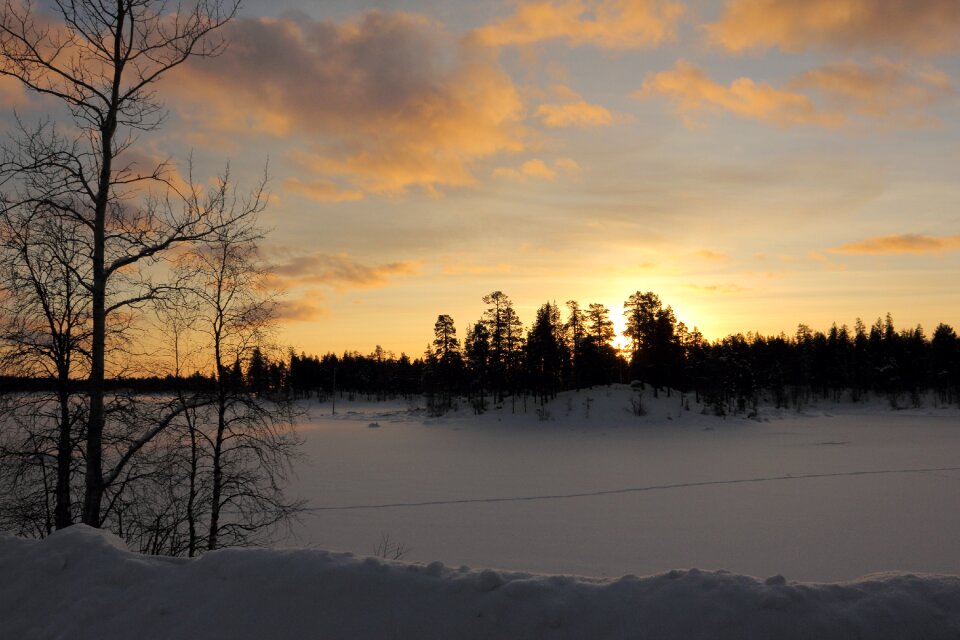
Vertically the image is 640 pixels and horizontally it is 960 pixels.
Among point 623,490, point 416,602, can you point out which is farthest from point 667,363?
point 416,602

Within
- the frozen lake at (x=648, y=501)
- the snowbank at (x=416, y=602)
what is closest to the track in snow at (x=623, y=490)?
the frozen lake at (x=648, y=501)

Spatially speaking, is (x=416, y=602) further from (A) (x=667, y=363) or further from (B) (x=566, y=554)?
(A) (x=667, y=363)

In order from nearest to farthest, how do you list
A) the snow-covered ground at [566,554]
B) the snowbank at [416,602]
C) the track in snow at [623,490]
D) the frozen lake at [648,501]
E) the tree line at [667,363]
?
the snowbank at [416,602], the snow-covered ground at [566,554], the frozen lake at [648,501], the track in snow at [623,490], the tree line at [667,363]

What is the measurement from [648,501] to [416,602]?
20347 millimetres

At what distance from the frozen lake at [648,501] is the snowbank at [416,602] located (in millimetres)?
9602

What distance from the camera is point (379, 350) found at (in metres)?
162

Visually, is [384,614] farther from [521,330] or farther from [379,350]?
[379,350]

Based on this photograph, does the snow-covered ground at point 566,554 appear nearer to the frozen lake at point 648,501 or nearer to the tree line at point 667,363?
the frozen lake at point 648,501

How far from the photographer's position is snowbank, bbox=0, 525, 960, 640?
14.9 feet

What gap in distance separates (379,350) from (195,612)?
159 metres

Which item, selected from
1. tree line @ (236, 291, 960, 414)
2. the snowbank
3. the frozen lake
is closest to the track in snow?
the frozen lake

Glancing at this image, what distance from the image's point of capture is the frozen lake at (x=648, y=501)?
15484 mm

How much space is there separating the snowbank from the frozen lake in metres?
9.60

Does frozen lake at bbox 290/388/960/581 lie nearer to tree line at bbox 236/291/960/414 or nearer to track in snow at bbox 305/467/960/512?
track in snow at bbox 305/467/960/512
